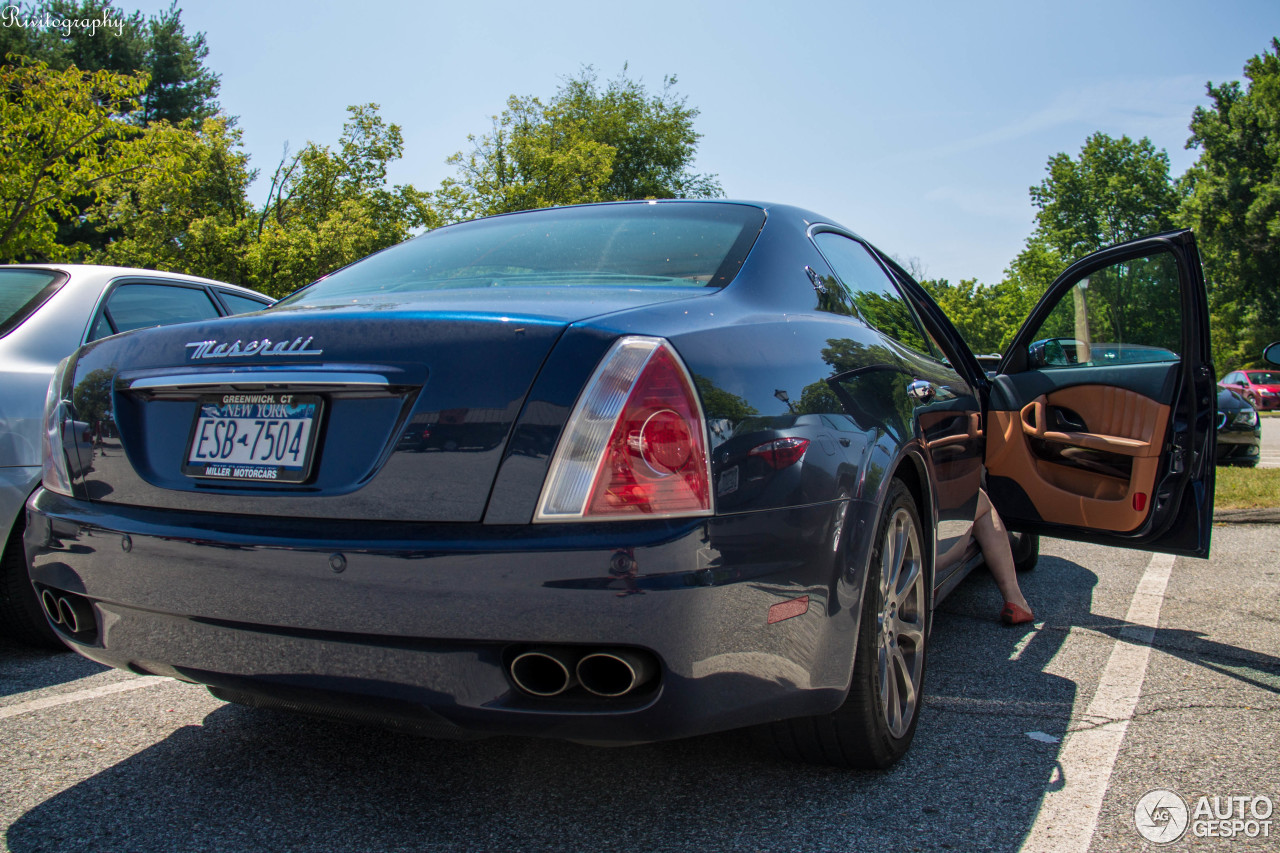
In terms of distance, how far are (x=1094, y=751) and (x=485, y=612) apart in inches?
74.1

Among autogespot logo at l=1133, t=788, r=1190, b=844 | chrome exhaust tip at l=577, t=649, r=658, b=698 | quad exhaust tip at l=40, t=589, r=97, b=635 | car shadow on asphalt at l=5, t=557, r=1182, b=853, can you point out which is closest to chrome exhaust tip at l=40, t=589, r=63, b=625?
quad exhaust tip at l=40, t=589, r=97, b=635

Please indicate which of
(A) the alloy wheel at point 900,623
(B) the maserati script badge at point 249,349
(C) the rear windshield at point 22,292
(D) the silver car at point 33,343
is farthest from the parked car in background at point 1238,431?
(B) the maserati script badge at point 249,349

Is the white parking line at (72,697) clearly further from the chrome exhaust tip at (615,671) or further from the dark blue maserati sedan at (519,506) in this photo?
the chrome exhaust tip at (615,671)

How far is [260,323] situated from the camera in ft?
6.69

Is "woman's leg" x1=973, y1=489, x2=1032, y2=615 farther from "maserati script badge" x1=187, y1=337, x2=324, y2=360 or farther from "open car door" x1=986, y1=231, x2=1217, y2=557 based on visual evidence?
"maserati script badge" x1=187, y1=337, x2=324, y2=360

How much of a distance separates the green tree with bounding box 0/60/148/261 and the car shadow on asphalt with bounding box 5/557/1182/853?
1396 cm

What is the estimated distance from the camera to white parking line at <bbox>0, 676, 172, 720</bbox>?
285 cm

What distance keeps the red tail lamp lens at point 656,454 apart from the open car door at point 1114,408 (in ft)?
8.45

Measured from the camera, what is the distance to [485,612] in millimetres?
1663

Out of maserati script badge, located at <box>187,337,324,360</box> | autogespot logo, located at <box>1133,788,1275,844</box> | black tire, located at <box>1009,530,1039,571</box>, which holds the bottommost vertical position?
black tire, located at <box>1009,530,1039,571</box>

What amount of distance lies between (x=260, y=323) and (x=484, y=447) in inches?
26.9

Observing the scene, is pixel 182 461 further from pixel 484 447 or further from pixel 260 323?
pixel 484 447

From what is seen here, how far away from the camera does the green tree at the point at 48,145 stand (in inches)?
528

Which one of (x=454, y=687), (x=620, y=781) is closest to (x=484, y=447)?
(x=454, y=687)
